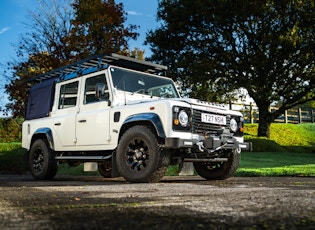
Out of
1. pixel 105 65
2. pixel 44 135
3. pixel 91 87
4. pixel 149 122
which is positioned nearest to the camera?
pixel 149 122

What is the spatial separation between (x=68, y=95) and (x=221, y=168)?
3372 millimetres

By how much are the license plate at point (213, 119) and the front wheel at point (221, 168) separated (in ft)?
1.89

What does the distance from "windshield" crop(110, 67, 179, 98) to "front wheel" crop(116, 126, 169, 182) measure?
3.99ft

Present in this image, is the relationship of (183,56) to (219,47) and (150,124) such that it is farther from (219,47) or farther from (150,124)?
(150,124)

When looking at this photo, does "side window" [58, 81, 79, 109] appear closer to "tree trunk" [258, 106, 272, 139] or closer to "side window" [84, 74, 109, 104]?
"side window" [84, 74, 109, 104]

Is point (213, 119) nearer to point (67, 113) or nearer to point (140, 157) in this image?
point (140, 157)

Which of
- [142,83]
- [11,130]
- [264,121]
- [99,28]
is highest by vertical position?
[99,28]

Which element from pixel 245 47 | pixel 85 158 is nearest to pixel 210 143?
pixel 85 158

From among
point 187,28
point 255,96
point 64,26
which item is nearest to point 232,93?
point 255,96

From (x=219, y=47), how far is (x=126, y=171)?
15.4 metres

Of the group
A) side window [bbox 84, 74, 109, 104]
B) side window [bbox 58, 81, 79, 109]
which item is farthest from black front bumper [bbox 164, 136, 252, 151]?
side window [bbox 58, 81, 79, 109]

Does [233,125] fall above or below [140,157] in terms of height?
above

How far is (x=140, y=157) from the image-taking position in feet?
18.9

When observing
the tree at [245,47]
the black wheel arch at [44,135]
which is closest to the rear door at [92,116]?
the black wheel arch at [44,135]
